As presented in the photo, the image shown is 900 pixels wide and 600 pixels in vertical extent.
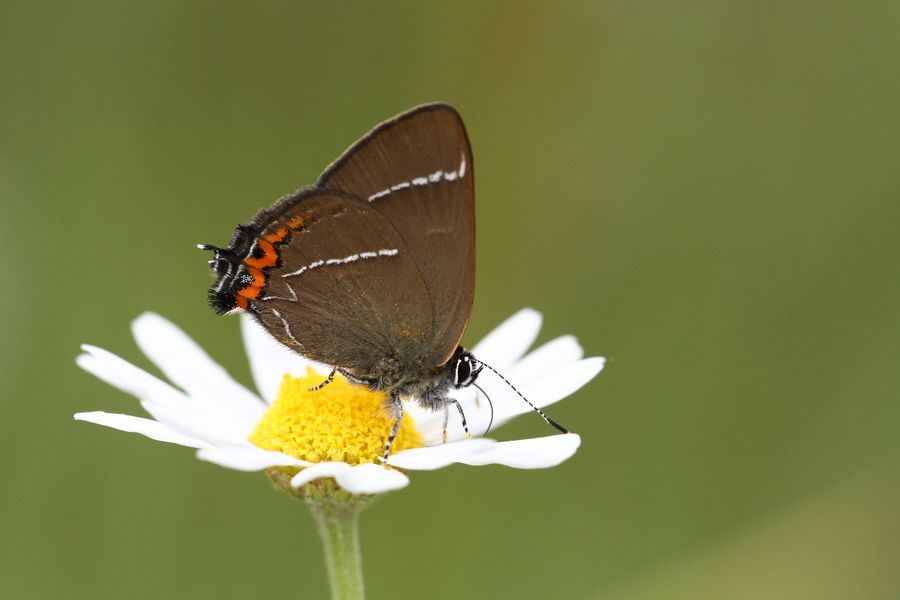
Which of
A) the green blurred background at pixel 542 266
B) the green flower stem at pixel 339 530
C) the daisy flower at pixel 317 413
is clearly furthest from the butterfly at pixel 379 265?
the green blurred background at pixel 542 266

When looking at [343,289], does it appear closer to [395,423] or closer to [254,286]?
[254,286]

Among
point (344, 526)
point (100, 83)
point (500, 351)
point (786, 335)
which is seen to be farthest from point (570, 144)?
point (344, 526)

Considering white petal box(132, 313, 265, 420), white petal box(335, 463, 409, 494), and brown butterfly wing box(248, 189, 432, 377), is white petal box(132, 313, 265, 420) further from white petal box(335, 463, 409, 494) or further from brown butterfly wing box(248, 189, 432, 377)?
white petal box(335, 463, 409, 494)

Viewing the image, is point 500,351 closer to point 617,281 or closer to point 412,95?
point 617,281

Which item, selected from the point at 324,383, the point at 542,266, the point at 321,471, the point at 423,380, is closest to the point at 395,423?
the point at 423,380

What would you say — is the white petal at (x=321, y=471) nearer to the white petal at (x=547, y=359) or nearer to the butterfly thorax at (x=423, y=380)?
the butterfly thorax at (x=423, y=380)

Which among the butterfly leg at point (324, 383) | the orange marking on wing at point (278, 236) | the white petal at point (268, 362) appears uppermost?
the white petal at point (268, 362)
